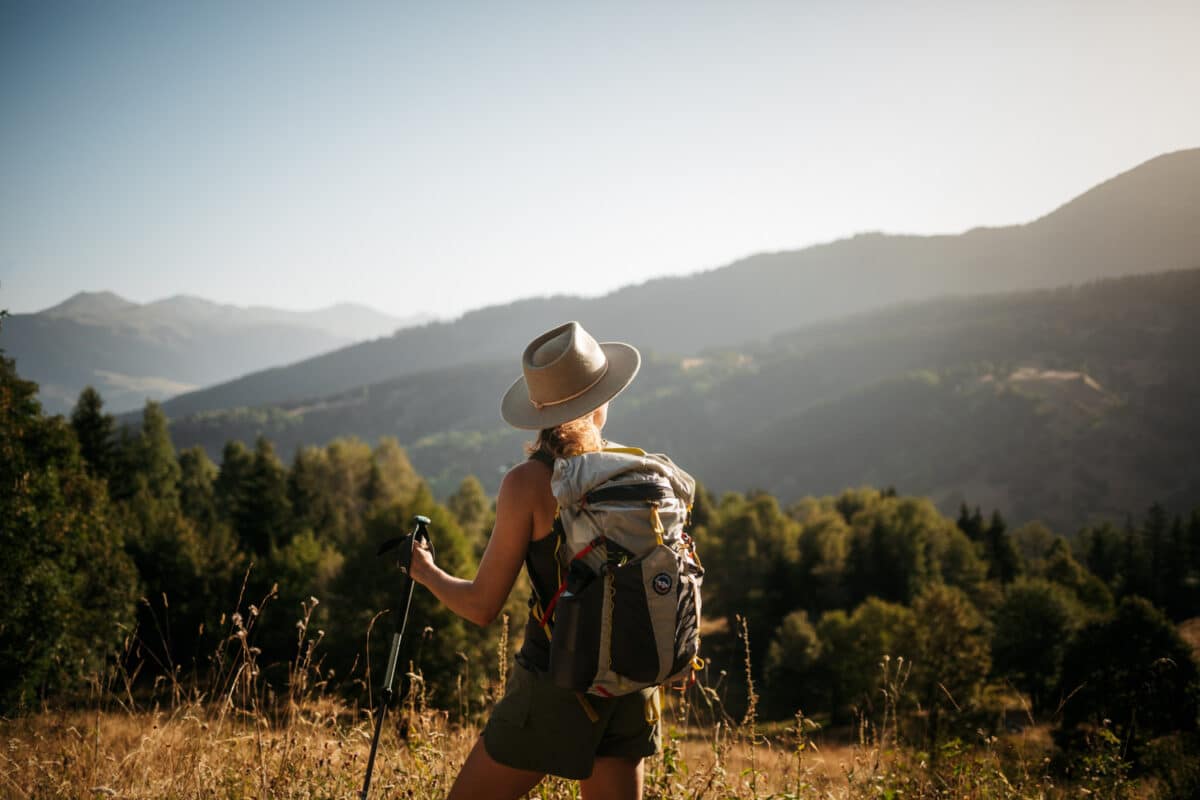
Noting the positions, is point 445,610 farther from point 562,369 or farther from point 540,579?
point 562,369

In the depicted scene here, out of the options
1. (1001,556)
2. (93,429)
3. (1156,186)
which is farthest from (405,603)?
(1001,556)

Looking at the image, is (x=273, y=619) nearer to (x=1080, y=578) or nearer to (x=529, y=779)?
(x=529, y=779)

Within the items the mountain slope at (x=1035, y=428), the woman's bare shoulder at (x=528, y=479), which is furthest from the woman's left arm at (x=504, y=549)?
the mountain slope at (x=1035, y=428)

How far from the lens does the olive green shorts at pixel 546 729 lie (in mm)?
2027

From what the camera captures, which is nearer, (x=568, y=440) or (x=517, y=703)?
(x=517, y=703)

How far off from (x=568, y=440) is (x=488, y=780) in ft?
3.60

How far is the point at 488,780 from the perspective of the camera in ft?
6.79

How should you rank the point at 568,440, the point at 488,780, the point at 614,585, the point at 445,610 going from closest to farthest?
1. the point at 614,585
2. the point at 488,780
3. the point at 568,440
4. the point at 445,610

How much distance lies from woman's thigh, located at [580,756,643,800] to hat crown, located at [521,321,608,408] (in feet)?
3.92

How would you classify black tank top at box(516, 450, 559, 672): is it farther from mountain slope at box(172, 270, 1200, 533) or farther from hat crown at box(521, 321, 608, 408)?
mountain slope at box(172, 270, 1200, 533)

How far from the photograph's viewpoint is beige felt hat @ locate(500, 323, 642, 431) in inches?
86.7

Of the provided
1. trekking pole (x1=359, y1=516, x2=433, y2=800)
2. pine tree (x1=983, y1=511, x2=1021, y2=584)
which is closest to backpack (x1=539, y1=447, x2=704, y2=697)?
trekking pole (x1=359, y1=516, x2=433, y2=800)

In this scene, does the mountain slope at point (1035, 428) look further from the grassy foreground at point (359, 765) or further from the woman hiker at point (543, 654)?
the woman hiker at point (543, 654)

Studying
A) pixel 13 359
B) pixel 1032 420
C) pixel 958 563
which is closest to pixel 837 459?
pixel 1032 420
